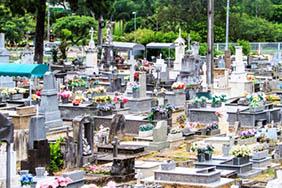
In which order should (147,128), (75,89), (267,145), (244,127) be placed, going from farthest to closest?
(75,89)
(244,127)
(147,128)
(267,145)

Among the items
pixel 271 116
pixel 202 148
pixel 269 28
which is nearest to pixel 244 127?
pixel 271 116

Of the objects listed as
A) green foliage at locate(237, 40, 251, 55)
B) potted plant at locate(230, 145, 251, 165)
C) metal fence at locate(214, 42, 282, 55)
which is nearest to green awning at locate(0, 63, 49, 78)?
potted plant at locate(230, 145, 251, 165)

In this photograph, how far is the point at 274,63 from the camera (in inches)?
2104

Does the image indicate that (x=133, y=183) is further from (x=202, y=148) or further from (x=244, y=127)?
(x=244, y=127)

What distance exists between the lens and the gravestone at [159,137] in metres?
24.6

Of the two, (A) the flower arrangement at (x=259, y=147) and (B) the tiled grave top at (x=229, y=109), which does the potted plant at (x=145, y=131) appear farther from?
(B) the tiled grave top at (x=229, y=109)

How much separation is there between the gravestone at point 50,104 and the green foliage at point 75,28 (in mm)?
41757

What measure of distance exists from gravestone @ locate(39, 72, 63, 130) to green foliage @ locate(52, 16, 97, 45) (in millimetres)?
41757

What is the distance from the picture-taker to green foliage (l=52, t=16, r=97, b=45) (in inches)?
2783

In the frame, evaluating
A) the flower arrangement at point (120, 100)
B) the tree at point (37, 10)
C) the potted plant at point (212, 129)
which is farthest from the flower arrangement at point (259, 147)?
the tree at point (37, 10)

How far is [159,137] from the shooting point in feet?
81.5

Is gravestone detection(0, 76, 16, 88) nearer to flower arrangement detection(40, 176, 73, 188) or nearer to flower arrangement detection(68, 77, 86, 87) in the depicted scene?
flower arrangement detection(68, 77, 86, 87)

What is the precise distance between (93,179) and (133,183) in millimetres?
928

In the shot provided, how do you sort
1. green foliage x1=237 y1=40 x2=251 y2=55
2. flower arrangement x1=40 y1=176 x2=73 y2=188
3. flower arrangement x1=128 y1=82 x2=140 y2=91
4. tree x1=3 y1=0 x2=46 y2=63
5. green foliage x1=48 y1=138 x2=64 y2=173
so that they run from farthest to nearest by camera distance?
1. green foliage x1=237 y1=40 x2=251 y2=55
2. tree x1=3 y1=0 x2=46 y2=63
3. flower arrangement x1=128 y1=82 x2=140 y2=91
4. green foliage x1=48 y1=138 x2=64 y2=173
5. flower arrangement x1=40 y1=176 x2=73 y2=188
